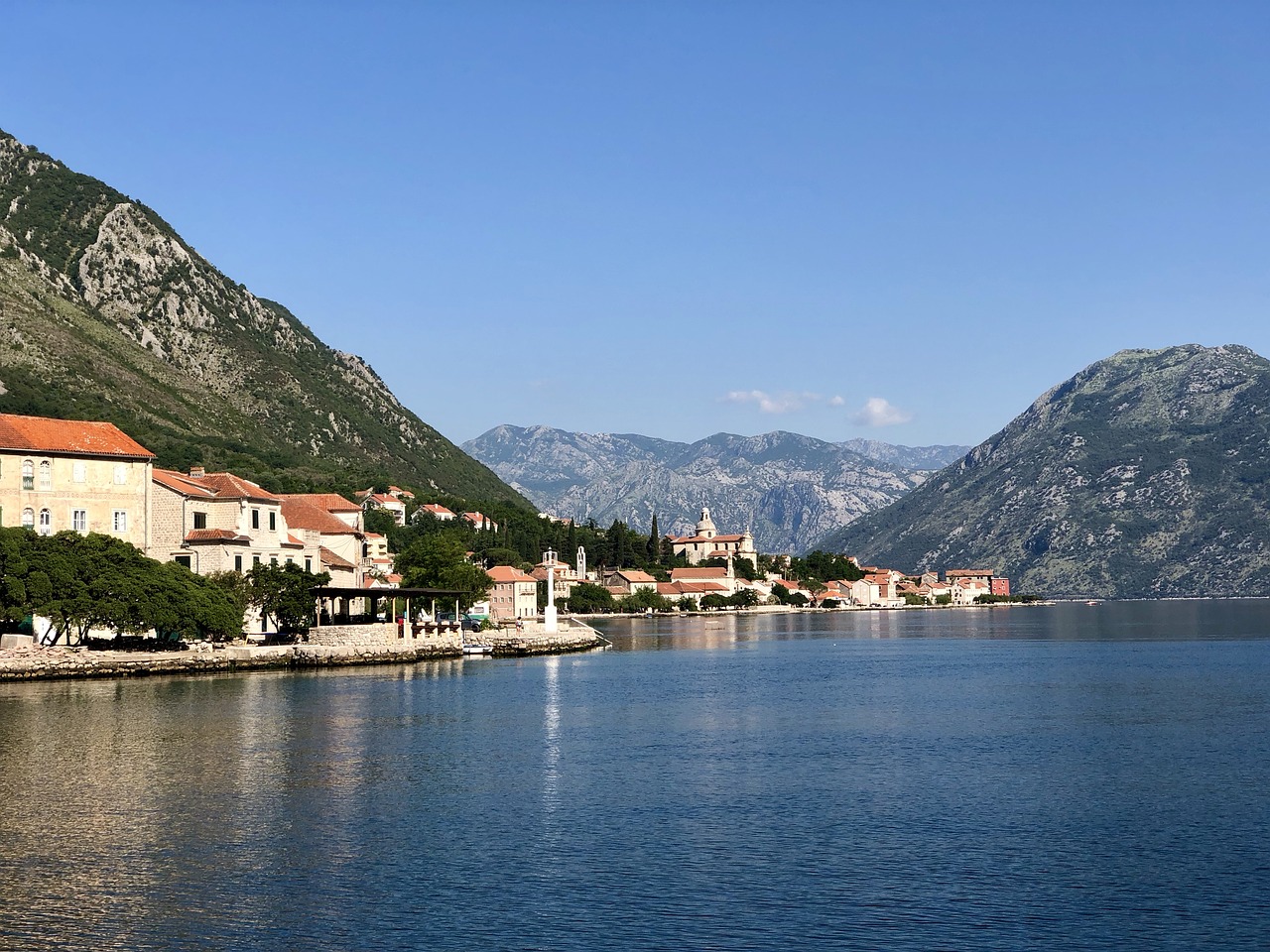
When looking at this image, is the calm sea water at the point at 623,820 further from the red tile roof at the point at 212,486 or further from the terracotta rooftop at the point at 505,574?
the terracotta rooftop at the point at 505,574

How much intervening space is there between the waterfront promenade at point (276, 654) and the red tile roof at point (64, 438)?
518 inches

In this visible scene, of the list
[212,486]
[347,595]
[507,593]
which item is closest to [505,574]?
[507,593]

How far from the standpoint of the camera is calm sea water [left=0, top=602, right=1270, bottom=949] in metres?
25.0

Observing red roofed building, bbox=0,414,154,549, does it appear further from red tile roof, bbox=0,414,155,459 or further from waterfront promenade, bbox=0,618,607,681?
waterfront promenade, bbox=0,618,607,681

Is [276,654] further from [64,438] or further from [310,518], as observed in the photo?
[310,518]

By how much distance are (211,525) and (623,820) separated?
58.6m

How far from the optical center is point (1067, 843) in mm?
31531

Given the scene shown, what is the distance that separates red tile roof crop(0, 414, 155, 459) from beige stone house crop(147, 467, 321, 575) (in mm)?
3559

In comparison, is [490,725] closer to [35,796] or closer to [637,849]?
[35,796]

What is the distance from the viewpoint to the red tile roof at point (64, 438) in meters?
78.0

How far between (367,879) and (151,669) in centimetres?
4731

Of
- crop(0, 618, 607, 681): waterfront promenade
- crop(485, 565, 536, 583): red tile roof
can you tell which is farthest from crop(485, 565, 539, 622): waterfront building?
crop(0, 618, 607, 681): waterfront promenade

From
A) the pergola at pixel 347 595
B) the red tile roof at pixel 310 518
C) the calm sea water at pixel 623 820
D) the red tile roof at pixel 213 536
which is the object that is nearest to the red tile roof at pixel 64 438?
the red tile roof at pixel 213 536

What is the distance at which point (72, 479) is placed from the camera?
7981cm
